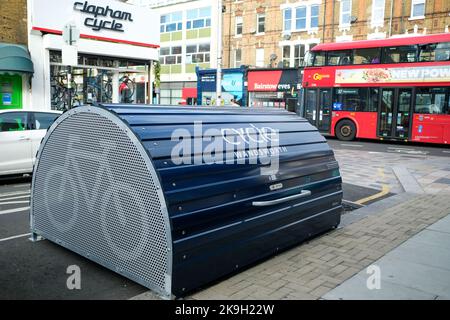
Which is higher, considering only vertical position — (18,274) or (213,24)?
(213,24)

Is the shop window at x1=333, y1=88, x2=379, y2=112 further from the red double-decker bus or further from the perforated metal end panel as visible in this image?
the perforated metal end panel

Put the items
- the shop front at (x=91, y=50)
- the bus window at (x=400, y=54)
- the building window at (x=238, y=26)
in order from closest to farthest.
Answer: the shop front at (x=91, y=50) < the bus window at (x=400, y=54) < the building window at (x=238, y=26)

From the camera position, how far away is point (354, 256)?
191 inches

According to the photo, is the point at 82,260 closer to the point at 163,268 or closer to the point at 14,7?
the point at 163,268

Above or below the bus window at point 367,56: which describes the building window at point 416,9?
above

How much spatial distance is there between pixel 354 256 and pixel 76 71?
1675 centimetres

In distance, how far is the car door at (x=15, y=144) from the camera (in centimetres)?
883

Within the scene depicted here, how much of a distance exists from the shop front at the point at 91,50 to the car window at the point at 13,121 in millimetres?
5615

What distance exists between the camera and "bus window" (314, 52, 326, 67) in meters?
21.9

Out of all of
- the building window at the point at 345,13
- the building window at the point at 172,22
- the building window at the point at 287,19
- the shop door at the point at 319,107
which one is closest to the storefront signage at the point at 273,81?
the shop door at the point at 319,107

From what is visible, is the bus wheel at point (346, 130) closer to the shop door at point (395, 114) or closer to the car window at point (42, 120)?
the shop door at point (395, 114)

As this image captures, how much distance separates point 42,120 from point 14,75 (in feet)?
24.2
